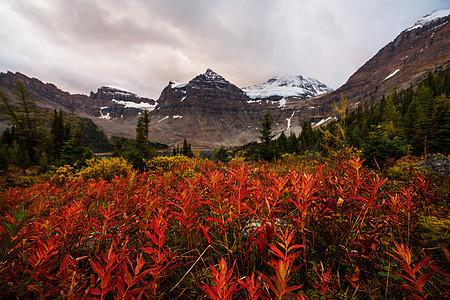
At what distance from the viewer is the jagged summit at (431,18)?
162m

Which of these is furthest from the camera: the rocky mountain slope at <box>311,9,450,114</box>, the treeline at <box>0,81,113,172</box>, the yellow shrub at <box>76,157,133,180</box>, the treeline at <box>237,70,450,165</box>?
the rocky mountain slope at <box>311,9,450,114</box>

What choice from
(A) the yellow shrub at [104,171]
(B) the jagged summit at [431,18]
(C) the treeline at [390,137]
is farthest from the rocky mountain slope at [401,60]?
(A) the yellow shrub at [104,171]

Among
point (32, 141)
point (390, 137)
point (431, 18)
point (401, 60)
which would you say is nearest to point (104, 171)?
point (390, 137)

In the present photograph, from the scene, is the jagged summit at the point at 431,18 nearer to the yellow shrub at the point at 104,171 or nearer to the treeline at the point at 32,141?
the yellow shrub at the point at 104,171

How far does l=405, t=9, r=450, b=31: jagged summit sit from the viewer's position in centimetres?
16150

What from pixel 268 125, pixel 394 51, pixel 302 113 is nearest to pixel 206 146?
pixel 302 113

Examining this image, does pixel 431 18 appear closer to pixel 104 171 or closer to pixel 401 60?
pixel 401 60

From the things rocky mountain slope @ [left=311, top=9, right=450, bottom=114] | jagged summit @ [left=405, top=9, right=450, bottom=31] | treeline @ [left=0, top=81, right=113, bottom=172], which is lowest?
treeline @ [left=0, top=81, right=113, bottom=172]

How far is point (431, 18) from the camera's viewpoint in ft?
546

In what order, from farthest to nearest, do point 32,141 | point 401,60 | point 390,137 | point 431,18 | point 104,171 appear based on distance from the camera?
point 431,18
point 401,60
point 32,141
point 390,137
point 104,171

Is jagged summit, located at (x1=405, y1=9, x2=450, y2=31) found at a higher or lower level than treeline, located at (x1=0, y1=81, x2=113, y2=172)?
higher

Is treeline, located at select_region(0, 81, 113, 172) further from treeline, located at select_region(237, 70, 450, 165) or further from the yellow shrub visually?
treeline, located at select_region(237, 70, 450, 165)

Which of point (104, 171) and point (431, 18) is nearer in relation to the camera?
point (104, 171)

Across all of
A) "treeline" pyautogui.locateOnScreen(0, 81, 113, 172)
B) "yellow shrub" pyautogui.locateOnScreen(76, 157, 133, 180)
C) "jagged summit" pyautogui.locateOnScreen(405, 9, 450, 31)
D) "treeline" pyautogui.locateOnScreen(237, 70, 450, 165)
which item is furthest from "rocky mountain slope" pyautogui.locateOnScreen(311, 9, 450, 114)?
"treeline" pyautogui.locateOnScreen(0, 81, 113, 172)
